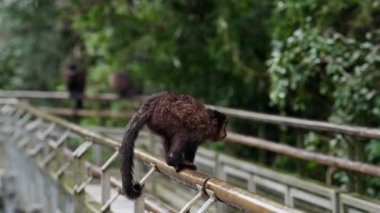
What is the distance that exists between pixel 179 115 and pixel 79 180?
1586 mm

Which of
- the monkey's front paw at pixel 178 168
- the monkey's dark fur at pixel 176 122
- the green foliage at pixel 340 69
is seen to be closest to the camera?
the monkey's front paw at pixel 178 168

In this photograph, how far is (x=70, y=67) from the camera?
11.8 m

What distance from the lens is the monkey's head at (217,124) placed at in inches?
144

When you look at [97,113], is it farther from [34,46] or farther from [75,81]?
[34,46]

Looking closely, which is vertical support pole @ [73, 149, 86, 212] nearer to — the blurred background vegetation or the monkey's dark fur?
the monkey's dark fur

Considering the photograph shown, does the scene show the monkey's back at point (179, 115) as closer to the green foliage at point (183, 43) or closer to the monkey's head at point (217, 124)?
the monkey's head at point (217, 124)

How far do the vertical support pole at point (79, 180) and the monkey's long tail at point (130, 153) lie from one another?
3.87 feet

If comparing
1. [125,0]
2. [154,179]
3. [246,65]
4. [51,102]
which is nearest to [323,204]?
[154,179]

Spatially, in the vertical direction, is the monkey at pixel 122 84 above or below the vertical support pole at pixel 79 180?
above

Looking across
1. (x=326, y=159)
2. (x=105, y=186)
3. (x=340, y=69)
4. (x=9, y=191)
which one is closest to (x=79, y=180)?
(x=105, y=186)

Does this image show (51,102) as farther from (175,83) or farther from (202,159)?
(202,159)

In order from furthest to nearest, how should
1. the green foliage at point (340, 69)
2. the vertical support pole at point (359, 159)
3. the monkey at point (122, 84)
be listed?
the monkey at point (122, 84)
the green foliage at point (340, 69)
the vertical support pole at point (359, 159)

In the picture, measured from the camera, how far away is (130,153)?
324 centimetres

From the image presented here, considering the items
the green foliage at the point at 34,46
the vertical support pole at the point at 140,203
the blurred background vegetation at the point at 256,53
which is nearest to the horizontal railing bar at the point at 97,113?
the blurred background vegetation at the point at 256,53
